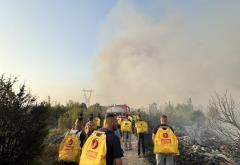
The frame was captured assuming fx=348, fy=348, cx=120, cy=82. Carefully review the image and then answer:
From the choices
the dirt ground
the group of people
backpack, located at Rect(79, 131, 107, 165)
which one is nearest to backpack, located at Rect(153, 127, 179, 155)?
A: the group of people

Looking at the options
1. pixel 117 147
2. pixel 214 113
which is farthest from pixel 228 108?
pixel 117 147

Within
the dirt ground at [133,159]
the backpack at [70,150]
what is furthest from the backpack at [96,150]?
the dirt ground at [133,159]

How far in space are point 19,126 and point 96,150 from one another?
15.8 feet

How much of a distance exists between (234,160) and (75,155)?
5.80 meters

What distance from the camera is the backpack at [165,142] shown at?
31.0 feet

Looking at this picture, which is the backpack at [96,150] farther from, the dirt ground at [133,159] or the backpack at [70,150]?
the dirt ground at [133,159]

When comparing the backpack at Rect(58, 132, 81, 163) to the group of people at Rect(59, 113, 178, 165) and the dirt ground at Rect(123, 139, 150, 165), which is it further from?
the dirt ground at Rect(123, 139, 150, 165)

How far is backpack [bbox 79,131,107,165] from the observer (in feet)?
16.6

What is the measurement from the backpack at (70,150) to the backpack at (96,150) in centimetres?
286

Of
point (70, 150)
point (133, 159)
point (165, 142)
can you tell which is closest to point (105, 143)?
point (70, 150)

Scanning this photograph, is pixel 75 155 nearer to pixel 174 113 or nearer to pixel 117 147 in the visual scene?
pixel 117 147

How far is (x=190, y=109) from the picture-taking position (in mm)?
74625

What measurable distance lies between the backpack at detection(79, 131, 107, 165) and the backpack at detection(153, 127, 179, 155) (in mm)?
4450

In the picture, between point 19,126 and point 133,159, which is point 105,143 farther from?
point 133,159
